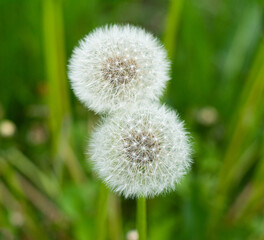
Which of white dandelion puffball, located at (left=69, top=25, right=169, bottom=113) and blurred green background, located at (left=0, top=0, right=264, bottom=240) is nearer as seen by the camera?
white dandelion puffball, located at (left=69, top=25, right=169, bottom=113)

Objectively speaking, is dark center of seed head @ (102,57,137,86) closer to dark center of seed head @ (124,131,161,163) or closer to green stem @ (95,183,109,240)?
dark center of seed head @ (124,131,161,163)

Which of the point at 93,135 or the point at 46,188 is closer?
the point at 93,135

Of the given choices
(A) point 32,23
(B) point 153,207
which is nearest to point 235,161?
(B) point 153,207

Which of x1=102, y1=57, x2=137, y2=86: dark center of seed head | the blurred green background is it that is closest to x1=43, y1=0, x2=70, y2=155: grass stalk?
the blurred green background

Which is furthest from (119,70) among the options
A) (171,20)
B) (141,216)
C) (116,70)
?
(171,20)

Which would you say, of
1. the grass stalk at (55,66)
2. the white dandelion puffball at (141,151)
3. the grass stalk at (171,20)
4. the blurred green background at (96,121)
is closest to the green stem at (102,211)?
the white dandelion puffball at (141,151)

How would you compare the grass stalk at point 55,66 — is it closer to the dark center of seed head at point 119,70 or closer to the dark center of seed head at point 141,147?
the dark center of seed head at point 119,70

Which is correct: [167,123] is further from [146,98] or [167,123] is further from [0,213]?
[0,213]
